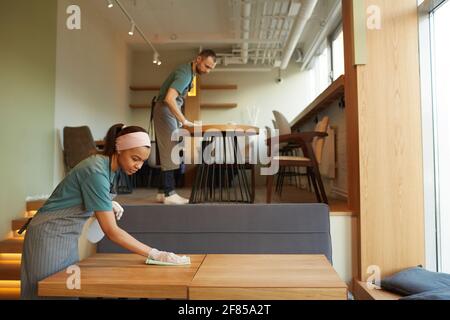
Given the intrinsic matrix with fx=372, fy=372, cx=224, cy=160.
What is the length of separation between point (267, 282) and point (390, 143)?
189 centimetres

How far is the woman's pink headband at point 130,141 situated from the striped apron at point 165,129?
158cm

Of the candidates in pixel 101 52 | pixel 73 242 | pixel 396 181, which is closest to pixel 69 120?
pixel 101 52

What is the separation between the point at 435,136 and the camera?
2752 mm

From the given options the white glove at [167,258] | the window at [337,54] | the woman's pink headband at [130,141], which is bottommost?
the white glove at [167,258]

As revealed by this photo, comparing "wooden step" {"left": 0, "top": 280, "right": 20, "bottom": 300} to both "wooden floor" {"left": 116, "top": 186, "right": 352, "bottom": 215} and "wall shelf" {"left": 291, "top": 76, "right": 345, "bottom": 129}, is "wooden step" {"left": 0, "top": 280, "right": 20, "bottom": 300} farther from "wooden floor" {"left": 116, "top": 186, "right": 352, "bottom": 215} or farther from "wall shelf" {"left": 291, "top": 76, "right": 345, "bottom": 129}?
"wall shelf" {"left": 291, "top": 76, "right": 345, "bottom": 129}

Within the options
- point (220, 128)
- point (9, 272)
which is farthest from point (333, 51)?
point (9, 272)

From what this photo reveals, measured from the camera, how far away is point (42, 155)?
4.46 metres

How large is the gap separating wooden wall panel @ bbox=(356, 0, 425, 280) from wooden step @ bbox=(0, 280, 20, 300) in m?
2.52

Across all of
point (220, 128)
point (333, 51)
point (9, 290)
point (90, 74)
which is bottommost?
point (9, 290)

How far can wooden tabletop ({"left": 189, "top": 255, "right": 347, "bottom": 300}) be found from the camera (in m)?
1.19

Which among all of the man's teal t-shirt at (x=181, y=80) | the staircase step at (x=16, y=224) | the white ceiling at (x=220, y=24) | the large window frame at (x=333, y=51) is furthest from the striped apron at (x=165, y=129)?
the large window frame at (x=333, y=51)

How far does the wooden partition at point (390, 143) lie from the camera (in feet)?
8.80

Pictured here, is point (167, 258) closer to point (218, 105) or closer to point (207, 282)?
point (207, 282)

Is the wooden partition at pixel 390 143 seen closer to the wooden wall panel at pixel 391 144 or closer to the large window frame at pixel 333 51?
the wooden wall panel at pixel 391 144
